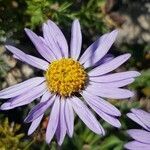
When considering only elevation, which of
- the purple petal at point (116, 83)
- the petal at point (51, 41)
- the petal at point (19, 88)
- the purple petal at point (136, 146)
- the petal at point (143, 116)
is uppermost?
the petal at point (51, 41)

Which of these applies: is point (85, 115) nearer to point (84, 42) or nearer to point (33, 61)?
point (33, 61)

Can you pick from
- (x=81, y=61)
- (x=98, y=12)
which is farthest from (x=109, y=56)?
A: (x=98, y=12)

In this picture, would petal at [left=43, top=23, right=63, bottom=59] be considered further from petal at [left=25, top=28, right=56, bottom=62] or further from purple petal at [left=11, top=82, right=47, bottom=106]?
purple petal at [left=11, top=82, right=47, bottom=106]

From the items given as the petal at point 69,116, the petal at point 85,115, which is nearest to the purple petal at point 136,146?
the petal at point 85,115

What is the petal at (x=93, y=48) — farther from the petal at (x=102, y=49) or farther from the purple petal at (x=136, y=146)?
the purple petal at (x=136, y=146)

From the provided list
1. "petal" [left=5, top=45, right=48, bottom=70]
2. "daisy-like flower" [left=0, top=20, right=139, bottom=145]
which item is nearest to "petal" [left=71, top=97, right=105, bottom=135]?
"daisy-like flower" [left=0, top=20, right=139, bottom=145]

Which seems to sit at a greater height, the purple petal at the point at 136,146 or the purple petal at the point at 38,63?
the purple petal at the point at 38,63
